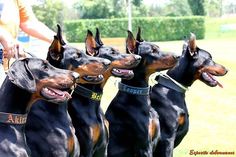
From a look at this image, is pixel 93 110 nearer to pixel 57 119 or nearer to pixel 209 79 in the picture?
pixel 57 119

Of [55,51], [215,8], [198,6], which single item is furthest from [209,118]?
[215,8]

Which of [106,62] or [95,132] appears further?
[95,132]

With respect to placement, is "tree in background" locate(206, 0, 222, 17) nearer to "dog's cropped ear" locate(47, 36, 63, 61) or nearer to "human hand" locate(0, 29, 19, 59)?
"dog's cropped ear" locate(47, 36, 63, 61)

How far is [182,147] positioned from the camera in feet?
26.2

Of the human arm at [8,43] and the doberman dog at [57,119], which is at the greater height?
the human arm at [8,43]

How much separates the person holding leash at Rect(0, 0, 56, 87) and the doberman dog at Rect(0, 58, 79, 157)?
395 mm

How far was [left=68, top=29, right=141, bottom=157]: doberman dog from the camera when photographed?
182 inches

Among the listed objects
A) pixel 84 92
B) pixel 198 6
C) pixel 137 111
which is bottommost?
pixel 198 6

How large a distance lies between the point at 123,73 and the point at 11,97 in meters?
1.45

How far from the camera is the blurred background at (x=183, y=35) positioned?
8961mm

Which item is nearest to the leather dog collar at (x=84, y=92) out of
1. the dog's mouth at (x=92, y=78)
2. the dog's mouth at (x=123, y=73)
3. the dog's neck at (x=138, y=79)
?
the dog's mouth at (x=92, y=78)

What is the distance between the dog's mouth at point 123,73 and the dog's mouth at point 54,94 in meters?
1.12

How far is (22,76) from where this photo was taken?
11.9ft

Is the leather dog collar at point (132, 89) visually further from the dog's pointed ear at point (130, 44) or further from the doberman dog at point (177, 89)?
the doberman dog at point (177, 89)
